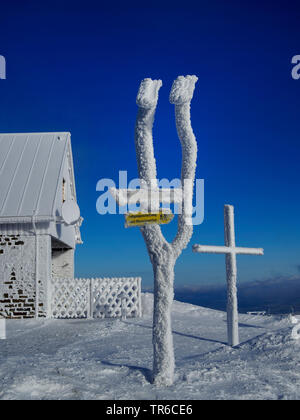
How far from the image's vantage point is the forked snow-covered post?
5.79 meters

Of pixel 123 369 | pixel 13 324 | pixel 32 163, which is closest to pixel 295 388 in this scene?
pixel 123 369

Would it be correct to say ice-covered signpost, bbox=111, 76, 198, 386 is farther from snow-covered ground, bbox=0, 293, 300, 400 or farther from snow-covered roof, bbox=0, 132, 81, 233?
snow-covered roof, bbox=0, 132, 81, 233

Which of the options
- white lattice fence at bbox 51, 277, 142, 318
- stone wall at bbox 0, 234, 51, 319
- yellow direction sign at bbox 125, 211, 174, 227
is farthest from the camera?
white lattice fence at bbox 51, 277, 142, 318

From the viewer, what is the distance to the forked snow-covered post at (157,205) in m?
5.79

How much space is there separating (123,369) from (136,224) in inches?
92.4

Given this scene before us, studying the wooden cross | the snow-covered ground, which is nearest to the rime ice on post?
the snow-covered ground

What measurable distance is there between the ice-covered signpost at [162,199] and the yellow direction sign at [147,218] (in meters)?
0.02

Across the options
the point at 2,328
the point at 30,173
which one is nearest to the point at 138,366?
the point at 2,328

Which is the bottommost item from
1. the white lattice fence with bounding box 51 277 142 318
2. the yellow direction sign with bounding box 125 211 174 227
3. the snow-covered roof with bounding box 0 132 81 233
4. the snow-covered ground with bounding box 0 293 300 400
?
the snow-covered ground with bounding box 0 293 300 400

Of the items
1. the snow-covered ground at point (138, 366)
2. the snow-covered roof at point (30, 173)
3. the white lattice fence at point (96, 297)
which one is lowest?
the snow-covered ground at point (138, 366)

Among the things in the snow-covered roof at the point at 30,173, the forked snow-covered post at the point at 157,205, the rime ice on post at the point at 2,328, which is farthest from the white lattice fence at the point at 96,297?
the forked snow-covered post at the point at 157,205

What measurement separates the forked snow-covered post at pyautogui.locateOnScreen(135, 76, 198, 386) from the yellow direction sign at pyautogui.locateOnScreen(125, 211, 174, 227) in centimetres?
17

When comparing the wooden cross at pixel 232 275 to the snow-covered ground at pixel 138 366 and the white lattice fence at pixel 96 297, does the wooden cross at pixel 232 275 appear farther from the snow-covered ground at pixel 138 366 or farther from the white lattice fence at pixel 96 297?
the white lattice fence at pixel 96 297
